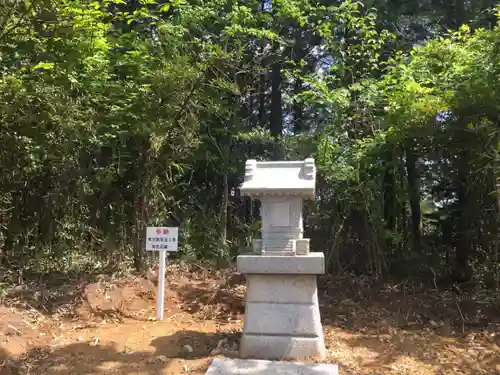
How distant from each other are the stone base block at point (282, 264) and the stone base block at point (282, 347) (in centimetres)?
66

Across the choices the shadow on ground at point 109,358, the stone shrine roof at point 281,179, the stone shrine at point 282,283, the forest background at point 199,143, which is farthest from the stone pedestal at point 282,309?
the forest background at point 199,143

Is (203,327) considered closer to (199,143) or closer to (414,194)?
(199,143)

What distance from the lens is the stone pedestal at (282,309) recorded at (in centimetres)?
458

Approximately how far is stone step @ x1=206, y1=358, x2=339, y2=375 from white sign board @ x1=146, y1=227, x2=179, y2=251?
1.72 metres

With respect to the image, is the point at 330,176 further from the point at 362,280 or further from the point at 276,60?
the point at 276,60

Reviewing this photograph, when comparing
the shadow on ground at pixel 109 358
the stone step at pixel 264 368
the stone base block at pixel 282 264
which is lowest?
the shadow on ground at pixel 109 358

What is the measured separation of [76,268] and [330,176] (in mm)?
4206

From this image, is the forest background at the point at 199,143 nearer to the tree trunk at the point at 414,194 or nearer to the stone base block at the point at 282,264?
the tree trunk at the point at 414,194

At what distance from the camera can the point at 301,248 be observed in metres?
4.72

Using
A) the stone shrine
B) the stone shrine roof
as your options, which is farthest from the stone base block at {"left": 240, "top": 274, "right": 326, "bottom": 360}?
the stone shrine roof

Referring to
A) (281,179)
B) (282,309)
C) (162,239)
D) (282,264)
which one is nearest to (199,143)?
(162,239)

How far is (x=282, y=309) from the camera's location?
466cm

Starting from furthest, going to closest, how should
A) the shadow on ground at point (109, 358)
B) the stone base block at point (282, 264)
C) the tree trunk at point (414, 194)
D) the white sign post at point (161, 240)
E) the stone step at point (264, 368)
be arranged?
the tree trunk at point (414, 194) → the white sign post at point (161, 240) → the stone base block at point (282, 264) → the shadow on ground at point (109, 358) → the stone step at point (264, 368)

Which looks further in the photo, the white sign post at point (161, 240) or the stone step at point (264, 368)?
the white sign post at point (161, 240)
